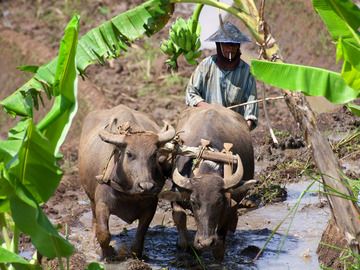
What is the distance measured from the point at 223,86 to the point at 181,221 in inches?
80.3

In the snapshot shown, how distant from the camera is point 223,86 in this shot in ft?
33.0

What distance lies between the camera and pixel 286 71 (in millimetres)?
6461

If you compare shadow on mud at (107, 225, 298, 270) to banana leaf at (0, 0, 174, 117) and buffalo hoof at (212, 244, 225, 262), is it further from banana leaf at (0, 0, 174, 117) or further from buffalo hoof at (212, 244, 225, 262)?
banana leaf at (0, 0, 174, 117)

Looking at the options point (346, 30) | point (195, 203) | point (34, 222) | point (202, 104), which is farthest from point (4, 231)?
point (202, 104)

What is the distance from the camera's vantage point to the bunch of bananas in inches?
365

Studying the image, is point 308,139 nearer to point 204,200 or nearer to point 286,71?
point 204,200

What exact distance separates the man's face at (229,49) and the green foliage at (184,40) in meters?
0.39

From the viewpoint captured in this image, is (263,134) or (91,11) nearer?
(263,134)

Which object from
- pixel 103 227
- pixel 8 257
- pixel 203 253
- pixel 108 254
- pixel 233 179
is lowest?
pixel 203 253

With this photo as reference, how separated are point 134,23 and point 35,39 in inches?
397

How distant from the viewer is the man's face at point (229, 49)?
9.86m

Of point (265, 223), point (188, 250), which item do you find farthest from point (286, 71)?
point (265, 223)

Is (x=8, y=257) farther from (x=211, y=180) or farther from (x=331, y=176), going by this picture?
(x=331, y=176)

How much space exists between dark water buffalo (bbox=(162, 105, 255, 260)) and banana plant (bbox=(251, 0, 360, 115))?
5.97ft
